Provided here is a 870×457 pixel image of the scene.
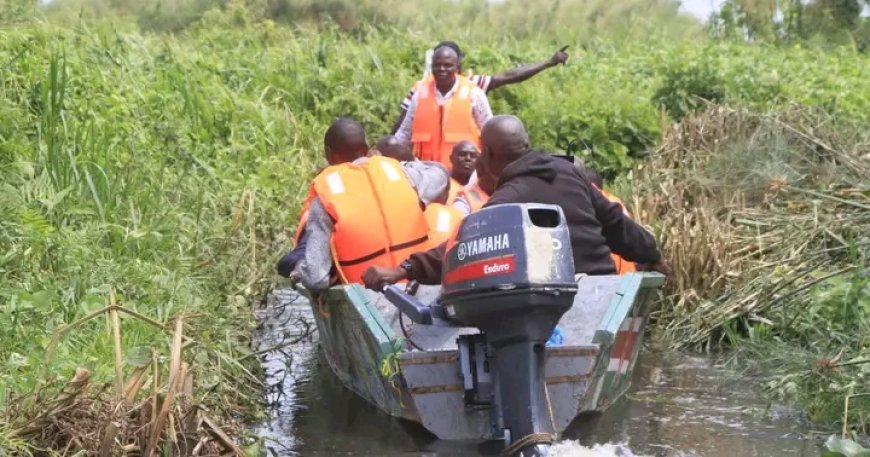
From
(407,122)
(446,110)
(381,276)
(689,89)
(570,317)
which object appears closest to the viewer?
(381,276)

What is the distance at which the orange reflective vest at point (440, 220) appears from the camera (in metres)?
7.64

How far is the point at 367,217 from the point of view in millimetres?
7199

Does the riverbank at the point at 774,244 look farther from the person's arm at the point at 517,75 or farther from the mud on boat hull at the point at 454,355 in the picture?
the person's arm at the point at 517,75

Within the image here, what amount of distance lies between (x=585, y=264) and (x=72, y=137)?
4.04 m

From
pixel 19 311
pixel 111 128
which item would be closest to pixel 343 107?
pixel 111 128

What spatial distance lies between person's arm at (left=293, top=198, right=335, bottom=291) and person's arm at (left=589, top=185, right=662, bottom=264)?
54.8 inches

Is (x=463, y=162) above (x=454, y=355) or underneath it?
above

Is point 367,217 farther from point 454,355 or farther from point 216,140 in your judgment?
point 216,140

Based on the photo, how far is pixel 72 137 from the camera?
9297 mm

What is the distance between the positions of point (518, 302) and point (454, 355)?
605mm

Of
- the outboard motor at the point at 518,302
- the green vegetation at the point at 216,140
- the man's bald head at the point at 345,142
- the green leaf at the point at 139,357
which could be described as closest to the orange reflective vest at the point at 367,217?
the man's bald head at the point at 345,142

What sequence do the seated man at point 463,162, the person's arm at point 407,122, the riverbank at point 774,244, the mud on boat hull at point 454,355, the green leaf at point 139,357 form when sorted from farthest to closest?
Answer: the person's arm at point 407,122 → the seated man at point 463,162 → the riverbank at point 774,244 → the mud on boat hull at point 454,355 → the green leaf at point 139,357

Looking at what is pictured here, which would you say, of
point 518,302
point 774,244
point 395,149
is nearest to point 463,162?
point 395,149

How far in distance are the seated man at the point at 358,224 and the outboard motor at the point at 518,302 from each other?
1.63 meters
